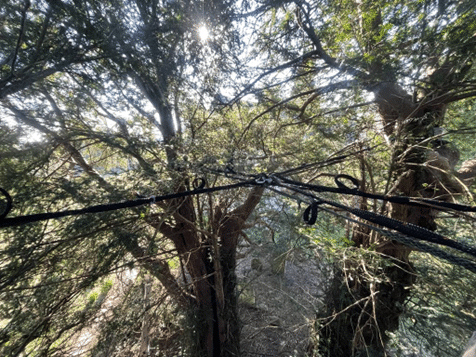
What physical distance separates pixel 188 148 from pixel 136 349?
9.93 ft

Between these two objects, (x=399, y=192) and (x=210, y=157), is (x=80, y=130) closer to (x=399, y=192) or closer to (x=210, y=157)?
(x=210, y=157)

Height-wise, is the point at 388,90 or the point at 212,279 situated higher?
the point at 388,90

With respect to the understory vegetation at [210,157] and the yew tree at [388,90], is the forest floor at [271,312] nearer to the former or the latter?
the understory vegetation at [210,157]

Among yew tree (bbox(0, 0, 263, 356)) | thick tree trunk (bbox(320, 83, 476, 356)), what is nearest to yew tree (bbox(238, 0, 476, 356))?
thick tree trunk (bbox(320, 83, 476, 356))

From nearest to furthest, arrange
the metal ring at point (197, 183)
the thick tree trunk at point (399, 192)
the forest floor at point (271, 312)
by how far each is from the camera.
→ the metal ring at point (197, 183)
the thick tree trunk at point (399, 192)
the forest floor at point (271, 312)

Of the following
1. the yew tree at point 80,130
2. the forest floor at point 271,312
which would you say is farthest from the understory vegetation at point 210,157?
the forest floor at point 271,312

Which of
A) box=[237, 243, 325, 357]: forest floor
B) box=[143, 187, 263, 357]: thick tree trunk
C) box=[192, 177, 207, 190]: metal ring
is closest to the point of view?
box=[192, 177, 207, 190]: metal ring

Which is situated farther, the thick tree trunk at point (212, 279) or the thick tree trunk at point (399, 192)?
the thick tree trunk at point (212, 279)

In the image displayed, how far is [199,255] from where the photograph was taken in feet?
10.7

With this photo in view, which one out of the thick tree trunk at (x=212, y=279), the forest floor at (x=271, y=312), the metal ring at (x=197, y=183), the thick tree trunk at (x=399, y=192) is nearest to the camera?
the metal ring at (x=197, y=183)

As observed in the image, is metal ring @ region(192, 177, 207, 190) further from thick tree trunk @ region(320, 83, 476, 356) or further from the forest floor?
the forest floor

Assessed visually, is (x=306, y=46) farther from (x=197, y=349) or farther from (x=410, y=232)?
(x=197, y=349)

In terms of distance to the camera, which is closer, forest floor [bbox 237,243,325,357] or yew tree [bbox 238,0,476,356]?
yew tree [bbox 238,0,476,356]

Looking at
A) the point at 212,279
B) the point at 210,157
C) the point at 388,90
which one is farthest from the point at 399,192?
the point at 212,279
